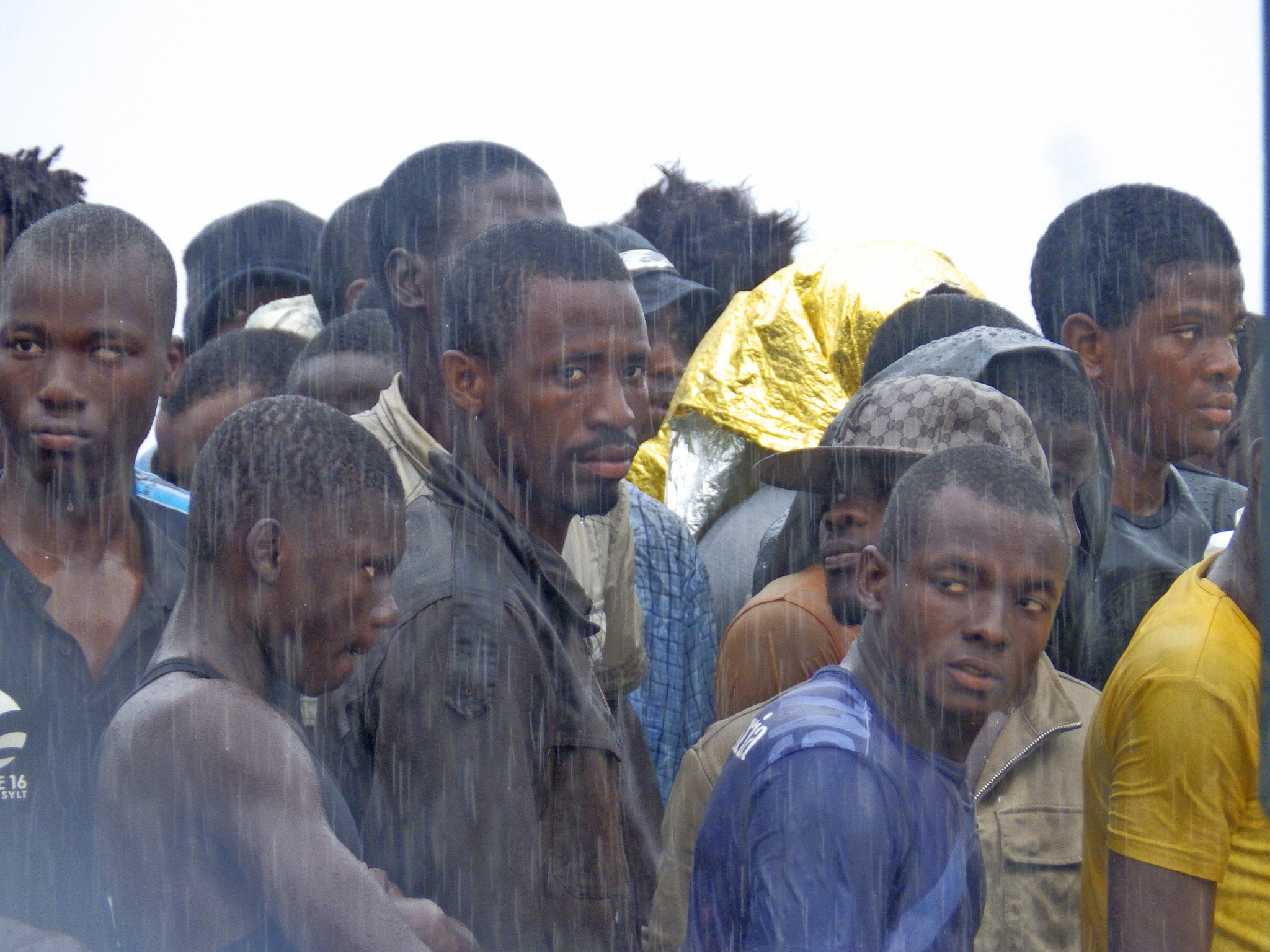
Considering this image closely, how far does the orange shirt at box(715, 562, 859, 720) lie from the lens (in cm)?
304

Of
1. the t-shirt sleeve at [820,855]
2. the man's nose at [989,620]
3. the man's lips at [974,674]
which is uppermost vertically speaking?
the man's nose at [989,620]

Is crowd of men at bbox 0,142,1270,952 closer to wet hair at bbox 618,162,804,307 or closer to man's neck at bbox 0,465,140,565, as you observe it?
man's neck at bbox 0,465,140,565

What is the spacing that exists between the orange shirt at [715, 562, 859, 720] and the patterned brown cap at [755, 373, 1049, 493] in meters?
0.26

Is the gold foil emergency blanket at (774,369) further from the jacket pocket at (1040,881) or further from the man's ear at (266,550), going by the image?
the man's ear at (266,550)

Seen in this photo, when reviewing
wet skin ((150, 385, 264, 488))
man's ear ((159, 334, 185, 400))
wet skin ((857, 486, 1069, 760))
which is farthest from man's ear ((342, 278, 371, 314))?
wet skin ((857, 486, 1069, 760))

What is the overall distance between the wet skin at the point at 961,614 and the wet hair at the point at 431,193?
1505 millimetres

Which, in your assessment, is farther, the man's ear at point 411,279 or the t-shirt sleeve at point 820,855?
the man's ear at point 411,279

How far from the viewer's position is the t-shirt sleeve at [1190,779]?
2.29 meters

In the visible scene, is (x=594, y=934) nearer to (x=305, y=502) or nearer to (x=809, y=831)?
(x=809, y=831)

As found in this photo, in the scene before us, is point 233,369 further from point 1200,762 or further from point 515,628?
point 1200,762

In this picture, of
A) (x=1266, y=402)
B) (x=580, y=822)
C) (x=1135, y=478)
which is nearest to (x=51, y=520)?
(x=580, y=822)

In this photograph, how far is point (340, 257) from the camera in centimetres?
512

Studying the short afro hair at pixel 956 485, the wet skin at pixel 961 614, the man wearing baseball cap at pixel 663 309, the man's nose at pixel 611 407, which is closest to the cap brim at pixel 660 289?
the man wearing baseball cap at pixel 663 309

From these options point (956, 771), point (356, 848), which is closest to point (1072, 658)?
point (956, 771)
